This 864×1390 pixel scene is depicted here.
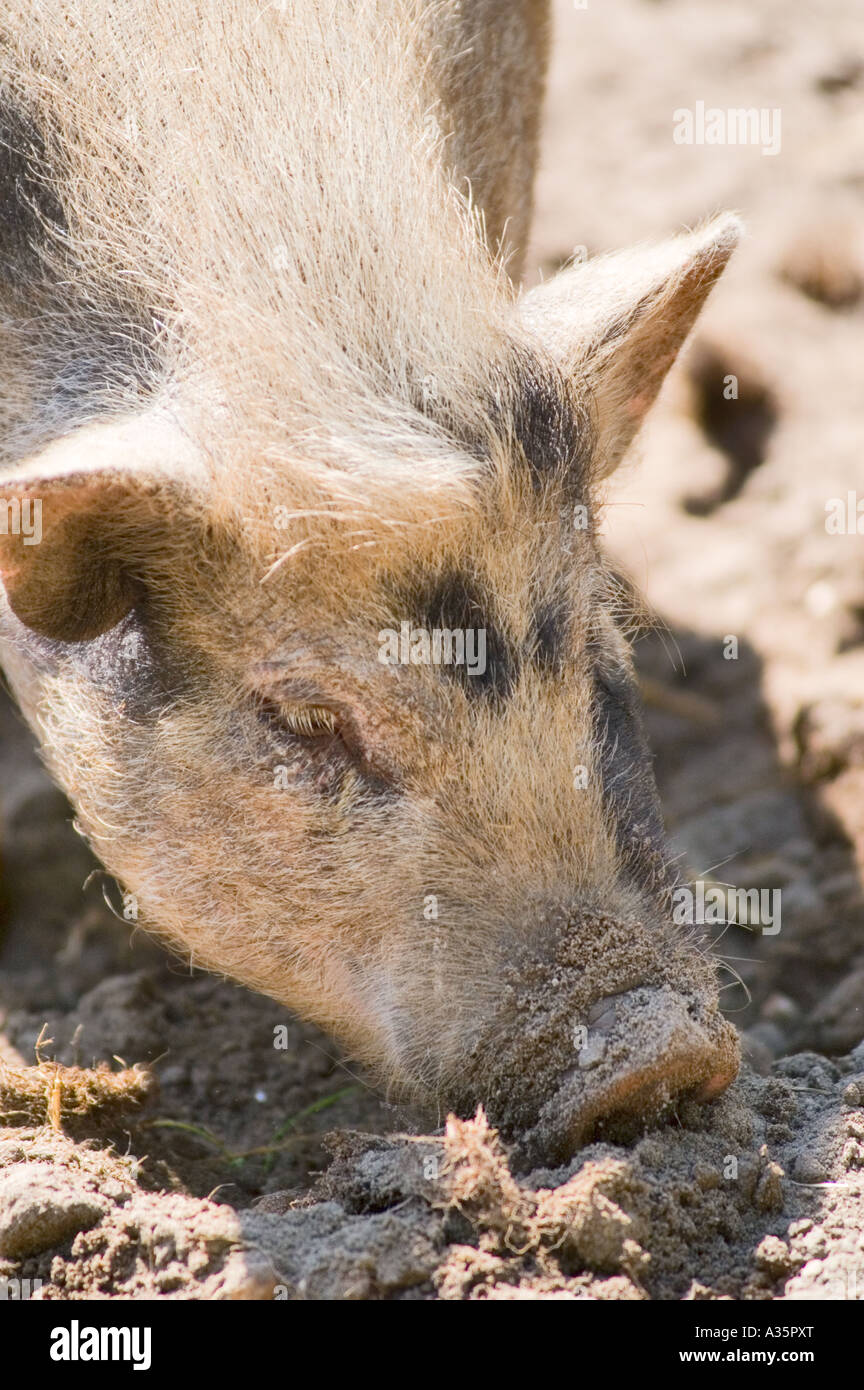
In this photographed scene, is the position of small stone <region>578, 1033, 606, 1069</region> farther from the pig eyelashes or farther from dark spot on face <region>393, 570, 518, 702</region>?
the pig eyelashes

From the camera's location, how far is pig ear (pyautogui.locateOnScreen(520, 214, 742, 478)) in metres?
3.32

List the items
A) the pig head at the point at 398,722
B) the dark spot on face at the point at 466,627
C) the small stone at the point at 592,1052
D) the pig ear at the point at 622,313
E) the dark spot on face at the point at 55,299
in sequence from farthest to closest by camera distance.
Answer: the pig ear at the point at 622,313 → the dark spot on face at the point at 55,299 → the dark spot on face at the point at 466,627 → the pig head at the point at 398,722 → the small stone at the point at 592,1052

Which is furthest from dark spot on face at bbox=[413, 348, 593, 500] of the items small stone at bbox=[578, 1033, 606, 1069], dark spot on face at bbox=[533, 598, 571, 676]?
small stone at bbox=[578, 1033, 606, 1069]

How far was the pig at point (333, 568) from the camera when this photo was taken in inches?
112

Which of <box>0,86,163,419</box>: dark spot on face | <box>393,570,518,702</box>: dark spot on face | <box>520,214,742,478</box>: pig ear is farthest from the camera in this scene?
<box>520,214,742,478</box>: pig ear

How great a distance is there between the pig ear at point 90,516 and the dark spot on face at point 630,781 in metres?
0.99

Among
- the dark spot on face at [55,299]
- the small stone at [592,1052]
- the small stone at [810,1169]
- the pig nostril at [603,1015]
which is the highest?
the dark spot on face at [55,299]

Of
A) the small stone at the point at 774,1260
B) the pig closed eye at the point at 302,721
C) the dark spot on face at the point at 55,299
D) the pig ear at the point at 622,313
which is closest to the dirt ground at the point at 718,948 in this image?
the small stone at the point at 774,1260

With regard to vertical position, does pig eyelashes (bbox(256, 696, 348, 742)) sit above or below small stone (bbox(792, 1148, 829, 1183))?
above

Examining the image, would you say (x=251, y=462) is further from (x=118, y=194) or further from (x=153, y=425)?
(x=118, y=194)

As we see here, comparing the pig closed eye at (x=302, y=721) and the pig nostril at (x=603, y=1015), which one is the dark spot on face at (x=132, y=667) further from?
the pig nostril at (x=603, y=1015)
